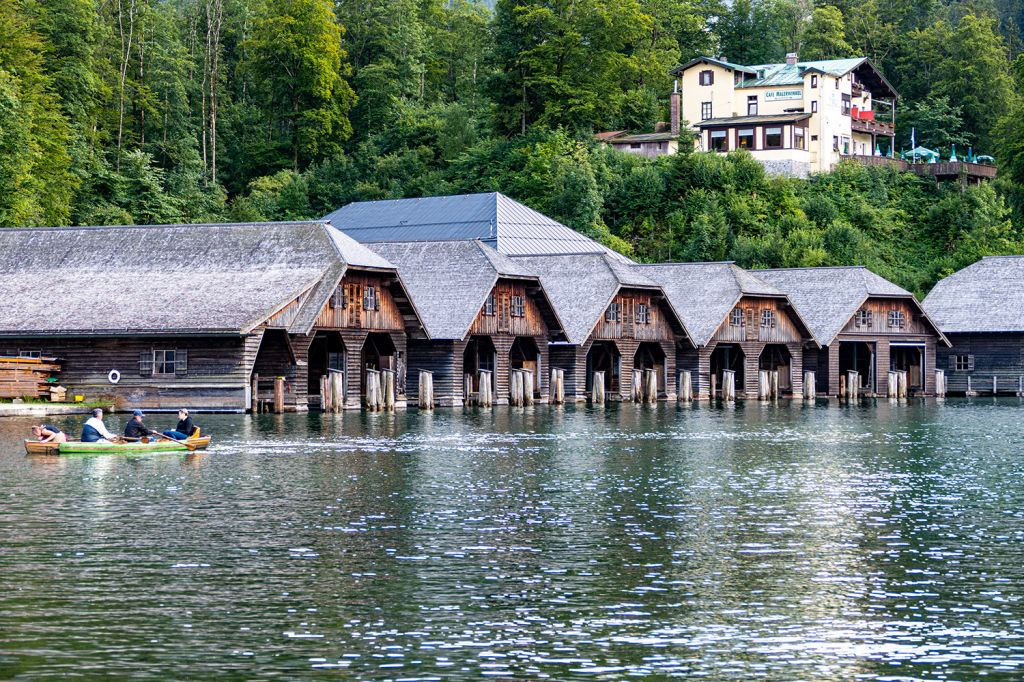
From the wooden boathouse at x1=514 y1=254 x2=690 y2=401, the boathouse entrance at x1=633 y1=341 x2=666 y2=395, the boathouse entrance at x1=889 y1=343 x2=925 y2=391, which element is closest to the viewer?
the wooden boathouse at x1=514 y1=254 x2=690 y2=401

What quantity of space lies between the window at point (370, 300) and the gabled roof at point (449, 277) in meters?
2.32

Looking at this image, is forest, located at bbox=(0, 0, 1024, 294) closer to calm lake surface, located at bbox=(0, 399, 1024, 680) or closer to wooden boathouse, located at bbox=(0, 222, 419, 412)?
wooden boathouse, located at bbox=(0, 222, 419, 412)

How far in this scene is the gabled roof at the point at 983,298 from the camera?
9814cm

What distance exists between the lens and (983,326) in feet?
324

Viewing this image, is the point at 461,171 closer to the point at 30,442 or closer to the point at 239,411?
the point at 239,411

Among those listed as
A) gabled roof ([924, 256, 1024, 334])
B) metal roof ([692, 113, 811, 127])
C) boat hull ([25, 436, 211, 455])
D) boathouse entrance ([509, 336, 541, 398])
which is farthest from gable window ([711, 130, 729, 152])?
boat hull ([25, 436, 211, 455])

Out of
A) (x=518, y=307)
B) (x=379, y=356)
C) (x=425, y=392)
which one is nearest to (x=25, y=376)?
(x=379, y=356)

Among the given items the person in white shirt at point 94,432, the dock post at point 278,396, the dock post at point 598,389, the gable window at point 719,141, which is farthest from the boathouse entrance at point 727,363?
the person in white shirt at point 94,432

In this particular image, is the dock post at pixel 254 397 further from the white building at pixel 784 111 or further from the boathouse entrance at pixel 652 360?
the white building at pixel 784 111

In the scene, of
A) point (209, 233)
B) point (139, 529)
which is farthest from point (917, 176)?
point (139, 529)

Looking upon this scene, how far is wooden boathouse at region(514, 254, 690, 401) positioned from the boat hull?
37.8 meters

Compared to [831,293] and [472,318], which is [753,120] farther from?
[472,318]

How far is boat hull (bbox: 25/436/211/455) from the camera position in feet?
149

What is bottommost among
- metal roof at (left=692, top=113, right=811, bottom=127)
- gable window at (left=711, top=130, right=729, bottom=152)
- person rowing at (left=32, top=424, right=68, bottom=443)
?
person rowing at (left=32, top=424, right=68, bottom=443)
